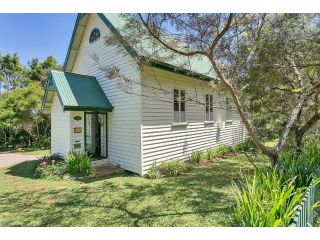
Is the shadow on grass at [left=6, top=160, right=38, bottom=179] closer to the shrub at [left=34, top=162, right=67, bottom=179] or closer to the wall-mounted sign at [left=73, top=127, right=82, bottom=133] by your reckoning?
the shrub at [left=34, top=162, right=67, bottom=179]

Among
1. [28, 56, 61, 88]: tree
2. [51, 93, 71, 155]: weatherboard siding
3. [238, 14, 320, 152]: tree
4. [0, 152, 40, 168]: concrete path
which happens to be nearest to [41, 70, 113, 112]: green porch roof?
[51, 93, 71, 155]: weatherboard siding

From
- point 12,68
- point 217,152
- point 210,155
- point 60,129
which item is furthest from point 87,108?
point 12,68

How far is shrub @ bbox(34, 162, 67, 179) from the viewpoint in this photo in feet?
29.8

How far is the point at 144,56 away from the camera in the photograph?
7445mm

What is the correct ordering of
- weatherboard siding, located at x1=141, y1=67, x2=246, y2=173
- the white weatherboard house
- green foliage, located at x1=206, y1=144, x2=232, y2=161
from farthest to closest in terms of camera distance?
green foliage, located at x1=206, y1=144, x2=232, y2=161 < weatherboard siding, located at x1=141, y1=67, x2=246, y2=173 < the white weatherboard house

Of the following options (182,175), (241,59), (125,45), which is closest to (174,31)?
(125,45)

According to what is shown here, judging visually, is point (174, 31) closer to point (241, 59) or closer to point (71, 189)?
point (241, 59)

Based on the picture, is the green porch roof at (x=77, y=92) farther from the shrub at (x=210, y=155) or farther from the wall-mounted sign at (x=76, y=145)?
the shrub at (x=210, y=155)

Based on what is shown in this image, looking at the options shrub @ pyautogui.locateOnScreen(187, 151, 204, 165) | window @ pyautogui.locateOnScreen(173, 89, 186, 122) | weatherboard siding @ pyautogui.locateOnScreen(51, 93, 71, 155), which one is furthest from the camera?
shrub @ pyautogui.locateOnScreen(187, 151, 204, 165)

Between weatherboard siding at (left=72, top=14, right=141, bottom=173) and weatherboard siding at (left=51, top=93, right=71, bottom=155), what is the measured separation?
1.79 meters

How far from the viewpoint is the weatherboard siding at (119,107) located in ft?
30.7

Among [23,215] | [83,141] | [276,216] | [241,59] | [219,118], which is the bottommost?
[23,215]
